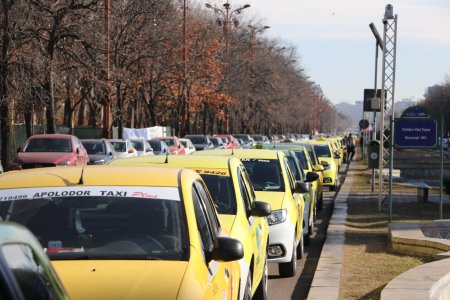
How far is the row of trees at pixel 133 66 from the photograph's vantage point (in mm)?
29719

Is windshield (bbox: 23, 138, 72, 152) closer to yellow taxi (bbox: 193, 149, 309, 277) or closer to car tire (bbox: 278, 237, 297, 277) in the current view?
yellow taxi (bbox: 193, 149, 309, 277)

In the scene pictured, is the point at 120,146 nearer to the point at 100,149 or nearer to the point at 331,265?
the point at 100,149

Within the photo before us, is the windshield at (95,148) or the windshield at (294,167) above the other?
the windshield at (294,167)

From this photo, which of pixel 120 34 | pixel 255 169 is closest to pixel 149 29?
pixel 120 34

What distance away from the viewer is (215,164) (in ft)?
29.9

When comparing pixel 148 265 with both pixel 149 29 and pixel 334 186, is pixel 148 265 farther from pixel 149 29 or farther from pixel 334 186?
pixel 149 29

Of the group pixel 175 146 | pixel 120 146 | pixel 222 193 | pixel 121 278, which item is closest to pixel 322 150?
pixel 120 146

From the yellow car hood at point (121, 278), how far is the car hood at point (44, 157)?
20951mm

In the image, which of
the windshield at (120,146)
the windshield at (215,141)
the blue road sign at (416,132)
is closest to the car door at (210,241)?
the blue road sign at (416,132)

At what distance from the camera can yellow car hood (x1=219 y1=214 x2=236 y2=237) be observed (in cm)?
766

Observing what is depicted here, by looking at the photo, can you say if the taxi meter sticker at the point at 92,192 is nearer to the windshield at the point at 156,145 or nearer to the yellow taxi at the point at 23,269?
A: the yellow taxi at the point at 23,269

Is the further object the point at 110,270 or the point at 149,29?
the point at 149,29

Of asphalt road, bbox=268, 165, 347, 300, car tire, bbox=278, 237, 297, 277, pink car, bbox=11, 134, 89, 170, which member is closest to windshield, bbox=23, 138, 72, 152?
pink car, bbox=11, 134, 89, 170

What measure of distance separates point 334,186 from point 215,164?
22531 mm
